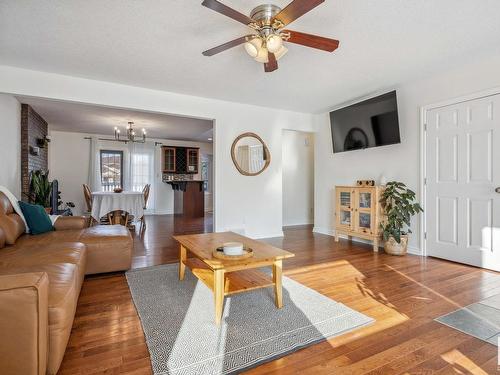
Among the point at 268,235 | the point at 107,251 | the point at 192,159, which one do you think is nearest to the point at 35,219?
the point at 107,251

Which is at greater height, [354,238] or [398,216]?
[398,216]

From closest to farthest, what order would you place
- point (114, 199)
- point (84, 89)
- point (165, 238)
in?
point (84, 89)
point (165, 238)
point (114, 199)

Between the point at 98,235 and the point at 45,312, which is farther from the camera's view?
the point at 98,235

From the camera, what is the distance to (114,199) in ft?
18.1

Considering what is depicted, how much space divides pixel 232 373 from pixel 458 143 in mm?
3614

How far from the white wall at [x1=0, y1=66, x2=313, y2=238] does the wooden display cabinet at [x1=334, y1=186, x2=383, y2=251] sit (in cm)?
113

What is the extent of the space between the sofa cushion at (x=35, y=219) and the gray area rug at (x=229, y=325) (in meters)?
1.35

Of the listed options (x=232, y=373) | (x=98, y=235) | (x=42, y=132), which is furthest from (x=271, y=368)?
(x=42, y=132)

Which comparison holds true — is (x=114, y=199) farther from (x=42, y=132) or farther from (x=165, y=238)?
(x=42, y=132)

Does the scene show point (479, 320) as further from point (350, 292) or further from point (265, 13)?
point (265, 13)

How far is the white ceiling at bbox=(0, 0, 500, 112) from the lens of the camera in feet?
7.29

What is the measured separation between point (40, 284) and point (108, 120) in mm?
5706

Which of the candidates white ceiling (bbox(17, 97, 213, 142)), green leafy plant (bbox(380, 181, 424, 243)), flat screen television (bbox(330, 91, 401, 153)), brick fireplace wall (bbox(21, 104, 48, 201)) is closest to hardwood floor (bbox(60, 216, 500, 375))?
green leafy plant (bbox(380, 181, 424, 243))

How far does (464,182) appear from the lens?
3.38m
